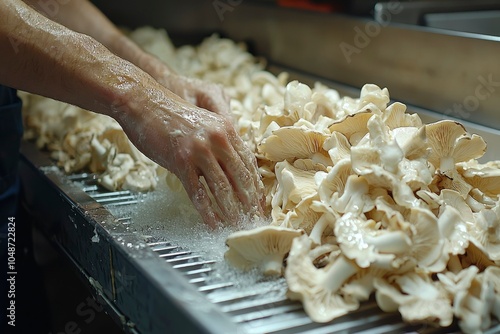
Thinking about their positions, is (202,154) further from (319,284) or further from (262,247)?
(319,284)

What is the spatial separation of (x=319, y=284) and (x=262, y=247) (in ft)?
0.46

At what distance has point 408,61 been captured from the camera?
2.13m

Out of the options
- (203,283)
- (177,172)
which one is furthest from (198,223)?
(203,283)

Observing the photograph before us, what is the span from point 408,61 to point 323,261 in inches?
49.4

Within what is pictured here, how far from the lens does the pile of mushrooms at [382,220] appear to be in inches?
38.9

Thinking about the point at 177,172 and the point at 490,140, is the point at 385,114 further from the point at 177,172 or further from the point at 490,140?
the point at 490,140

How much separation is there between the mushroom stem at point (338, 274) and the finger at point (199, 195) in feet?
1.09

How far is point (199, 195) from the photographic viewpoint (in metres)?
1.24

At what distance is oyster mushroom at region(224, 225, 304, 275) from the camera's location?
107 cm

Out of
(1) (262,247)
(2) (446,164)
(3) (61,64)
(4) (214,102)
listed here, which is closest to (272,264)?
(1) (262,247)

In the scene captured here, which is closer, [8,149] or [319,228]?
[319,228]

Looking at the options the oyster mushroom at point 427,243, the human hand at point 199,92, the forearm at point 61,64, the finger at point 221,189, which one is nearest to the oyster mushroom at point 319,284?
the oyster mushroom at point 427,243

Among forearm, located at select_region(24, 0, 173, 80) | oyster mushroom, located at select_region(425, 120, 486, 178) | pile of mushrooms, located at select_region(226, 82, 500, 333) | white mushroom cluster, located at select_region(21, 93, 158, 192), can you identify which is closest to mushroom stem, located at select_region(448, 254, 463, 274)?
pile of mushrooms, located at select_region(226, 82, 500, 333)

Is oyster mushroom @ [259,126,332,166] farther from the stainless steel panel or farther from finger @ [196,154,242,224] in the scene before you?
the stainless steel panel
